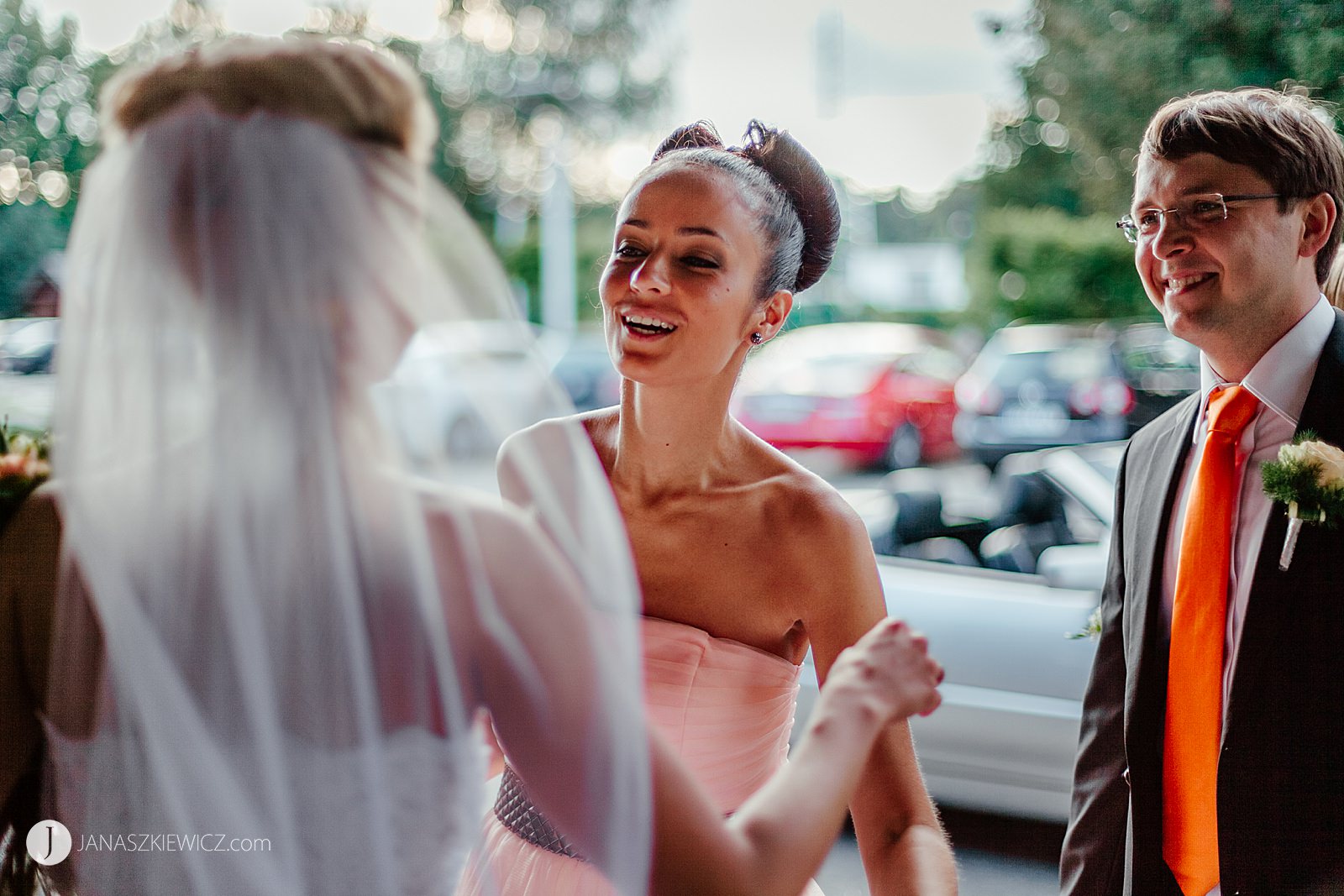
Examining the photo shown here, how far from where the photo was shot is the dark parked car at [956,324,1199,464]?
7.52 metres

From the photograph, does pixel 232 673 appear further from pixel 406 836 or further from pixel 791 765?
pixel 791 765

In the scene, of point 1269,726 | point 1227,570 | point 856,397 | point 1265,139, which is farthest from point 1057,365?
point 1269,726

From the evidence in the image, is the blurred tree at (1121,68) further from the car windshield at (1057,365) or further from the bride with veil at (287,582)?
the bride with veil at (287,582)

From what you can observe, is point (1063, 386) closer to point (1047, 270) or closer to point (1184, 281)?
point (1047, 270)

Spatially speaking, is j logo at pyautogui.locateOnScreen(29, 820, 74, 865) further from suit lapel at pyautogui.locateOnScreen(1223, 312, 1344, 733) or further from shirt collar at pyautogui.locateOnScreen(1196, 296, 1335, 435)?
shirt collar at pyautogui.locateOnScreen(1196, 296, 1335, 435)

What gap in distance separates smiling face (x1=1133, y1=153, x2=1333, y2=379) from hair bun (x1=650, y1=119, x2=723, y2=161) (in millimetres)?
733

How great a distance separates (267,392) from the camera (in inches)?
40.9

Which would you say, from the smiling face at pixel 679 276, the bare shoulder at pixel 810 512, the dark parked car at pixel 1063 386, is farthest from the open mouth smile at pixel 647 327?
the dark parked car at pixel 1063 386

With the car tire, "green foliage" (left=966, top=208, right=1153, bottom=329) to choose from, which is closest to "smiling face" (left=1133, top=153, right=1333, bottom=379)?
"green foliage" (left=966, top=208, right=1153, bottom=329)

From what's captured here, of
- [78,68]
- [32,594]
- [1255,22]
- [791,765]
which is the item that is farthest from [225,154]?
[1255,22]

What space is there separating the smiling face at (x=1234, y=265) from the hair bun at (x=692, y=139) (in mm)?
733

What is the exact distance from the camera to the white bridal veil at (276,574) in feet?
3.35

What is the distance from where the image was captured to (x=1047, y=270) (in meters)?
11.9

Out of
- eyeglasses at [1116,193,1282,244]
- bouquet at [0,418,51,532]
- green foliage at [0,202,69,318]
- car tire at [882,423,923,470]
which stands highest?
eyeglasses at [1116,193,1282,244]
